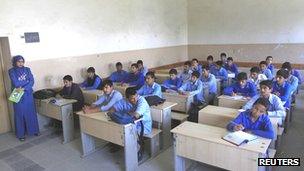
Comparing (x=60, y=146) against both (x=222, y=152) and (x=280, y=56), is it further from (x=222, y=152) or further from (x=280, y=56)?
(x=280, y=56)

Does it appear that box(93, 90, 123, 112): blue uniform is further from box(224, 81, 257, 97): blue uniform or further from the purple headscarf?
box(224, 81, 257, 97): blue uniform

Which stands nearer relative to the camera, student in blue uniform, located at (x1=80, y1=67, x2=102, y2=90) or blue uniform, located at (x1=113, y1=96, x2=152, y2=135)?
blue uniform, located at (x1=113, y1=96, x2=152, y2=135)

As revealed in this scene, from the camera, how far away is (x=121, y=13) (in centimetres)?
659

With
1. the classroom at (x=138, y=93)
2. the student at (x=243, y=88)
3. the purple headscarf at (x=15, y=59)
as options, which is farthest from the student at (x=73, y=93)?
the student at (x=243, y=88)

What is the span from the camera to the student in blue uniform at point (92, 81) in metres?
5.62

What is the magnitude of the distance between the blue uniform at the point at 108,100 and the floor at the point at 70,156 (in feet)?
2.38

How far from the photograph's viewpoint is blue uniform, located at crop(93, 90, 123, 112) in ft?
12.5

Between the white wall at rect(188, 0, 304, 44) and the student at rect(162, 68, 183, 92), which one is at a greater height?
the white wall at rect(188, 0, 304, 44)

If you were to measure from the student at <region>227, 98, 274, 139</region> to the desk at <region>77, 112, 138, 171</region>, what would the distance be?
1.20m

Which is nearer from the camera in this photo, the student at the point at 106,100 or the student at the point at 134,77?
the student at the point at 106,100

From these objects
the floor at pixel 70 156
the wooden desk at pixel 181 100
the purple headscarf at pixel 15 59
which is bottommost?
the floor at pixel 70 156

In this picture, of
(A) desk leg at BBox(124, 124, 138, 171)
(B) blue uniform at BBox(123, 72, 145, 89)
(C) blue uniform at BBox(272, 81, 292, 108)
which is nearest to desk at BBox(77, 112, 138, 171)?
(A) desk leg at BBox(124, 124, 138, 171)

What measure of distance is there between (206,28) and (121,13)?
358 centimetres

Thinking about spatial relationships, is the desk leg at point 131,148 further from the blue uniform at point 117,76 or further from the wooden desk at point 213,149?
the blue uniform at point 117,76
